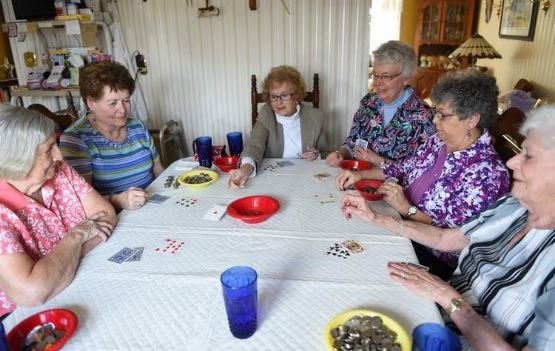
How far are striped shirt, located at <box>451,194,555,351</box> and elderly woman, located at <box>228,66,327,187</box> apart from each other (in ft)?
3.55

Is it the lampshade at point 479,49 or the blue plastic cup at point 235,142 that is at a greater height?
the lampshade at point 479,49

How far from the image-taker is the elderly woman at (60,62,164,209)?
5.87 feet

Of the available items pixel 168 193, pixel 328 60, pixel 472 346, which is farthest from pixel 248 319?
pixel 328 60

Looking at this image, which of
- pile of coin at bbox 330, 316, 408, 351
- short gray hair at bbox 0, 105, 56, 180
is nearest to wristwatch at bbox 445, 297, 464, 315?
pile of coin at bbox 330, 316, 408, 351

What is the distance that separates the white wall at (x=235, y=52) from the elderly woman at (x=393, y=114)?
3.21 feet

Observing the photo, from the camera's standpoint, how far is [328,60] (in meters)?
3.17

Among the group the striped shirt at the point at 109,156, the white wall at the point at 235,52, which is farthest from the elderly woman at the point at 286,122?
the white wall at the point at 235,52

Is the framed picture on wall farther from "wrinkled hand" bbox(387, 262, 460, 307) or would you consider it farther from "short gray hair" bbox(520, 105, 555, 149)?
"wrinkled hand" bbox(387, 262, 460, 307)

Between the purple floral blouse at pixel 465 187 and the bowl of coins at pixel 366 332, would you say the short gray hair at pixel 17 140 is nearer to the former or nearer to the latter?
the bowl of coins at pixel 366 332

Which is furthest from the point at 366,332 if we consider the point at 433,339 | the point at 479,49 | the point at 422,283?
the point at 479,49

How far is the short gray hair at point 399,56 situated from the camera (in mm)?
2123

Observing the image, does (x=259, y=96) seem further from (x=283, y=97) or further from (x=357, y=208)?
(x=357, y=208)

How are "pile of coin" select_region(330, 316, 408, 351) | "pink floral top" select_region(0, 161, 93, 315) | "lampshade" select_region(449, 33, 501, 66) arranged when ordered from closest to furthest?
"pile of coin" select_region(330, 316, 408, 351) < "pink floral top" select_region(0, 161, 93, 315) < "lampshade" select_region(449, 33, 501, 66)

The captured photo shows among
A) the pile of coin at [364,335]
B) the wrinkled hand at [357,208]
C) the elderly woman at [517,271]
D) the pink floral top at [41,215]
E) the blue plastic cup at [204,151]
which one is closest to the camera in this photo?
the pile of coin at [364,335]
